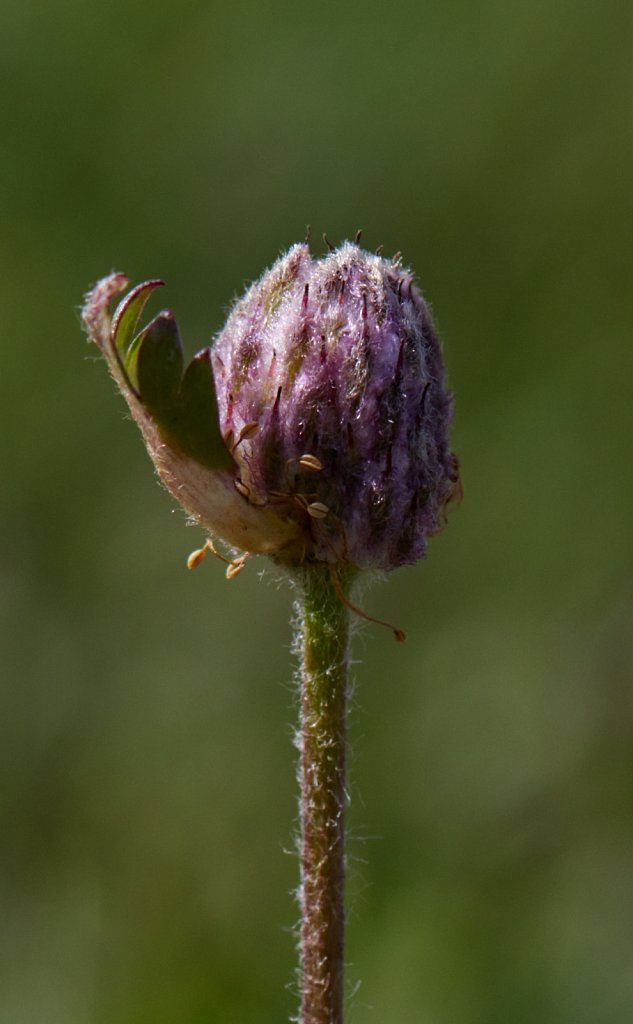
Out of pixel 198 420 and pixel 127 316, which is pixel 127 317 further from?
pixel 198 420

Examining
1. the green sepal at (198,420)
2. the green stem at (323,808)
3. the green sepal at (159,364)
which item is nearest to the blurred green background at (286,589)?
the green stem at (323,808)

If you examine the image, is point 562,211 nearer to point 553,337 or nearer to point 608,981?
point 553,337

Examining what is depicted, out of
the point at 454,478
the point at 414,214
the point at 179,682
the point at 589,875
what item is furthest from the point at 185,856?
the point at 414,214

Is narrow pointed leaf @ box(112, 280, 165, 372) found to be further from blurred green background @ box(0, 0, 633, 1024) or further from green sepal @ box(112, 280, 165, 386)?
blurred green background @ box(0, 0, 633, 1024)

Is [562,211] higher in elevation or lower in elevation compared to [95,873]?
higher

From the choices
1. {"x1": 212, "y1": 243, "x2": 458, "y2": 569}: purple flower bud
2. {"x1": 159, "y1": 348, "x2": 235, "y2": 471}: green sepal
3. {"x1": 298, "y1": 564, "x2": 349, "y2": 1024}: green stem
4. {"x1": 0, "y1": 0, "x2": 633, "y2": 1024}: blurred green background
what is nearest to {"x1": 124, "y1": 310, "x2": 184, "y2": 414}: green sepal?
{"x1": 159, "y1": 348, "x2": 235, "y2": 471}: green sepal
